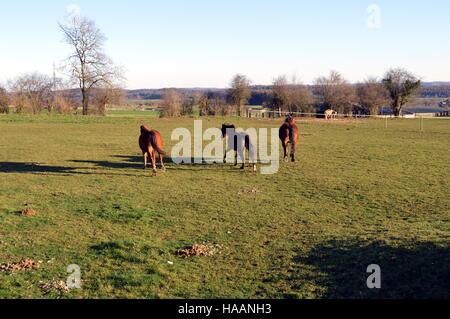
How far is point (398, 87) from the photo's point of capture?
6619 cm

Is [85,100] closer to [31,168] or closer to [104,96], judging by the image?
[104,96]

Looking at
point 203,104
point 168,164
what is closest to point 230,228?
point 168,164

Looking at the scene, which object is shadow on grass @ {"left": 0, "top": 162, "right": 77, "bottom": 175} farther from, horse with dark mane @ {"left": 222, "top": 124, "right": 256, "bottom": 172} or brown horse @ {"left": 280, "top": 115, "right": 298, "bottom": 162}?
brown horse @ {"left": 280, "top": 115, "right": 298, "bottom": 162}

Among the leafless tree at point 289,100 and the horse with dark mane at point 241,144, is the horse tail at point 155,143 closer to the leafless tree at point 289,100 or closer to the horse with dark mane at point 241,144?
the horse with dark mane at point 241,144

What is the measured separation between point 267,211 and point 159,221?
2.36m

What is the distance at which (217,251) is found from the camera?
6699mm

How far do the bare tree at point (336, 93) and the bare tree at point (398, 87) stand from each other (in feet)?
18.9

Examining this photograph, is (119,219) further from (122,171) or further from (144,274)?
(122,171)

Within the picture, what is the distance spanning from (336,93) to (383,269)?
6470 cm

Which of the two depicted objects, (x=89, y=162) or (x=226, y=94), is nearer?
(x=89, y=162)

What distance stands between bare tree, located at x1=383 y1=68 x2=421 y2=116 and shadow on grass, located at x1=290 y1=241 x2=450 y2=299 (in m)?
65.0

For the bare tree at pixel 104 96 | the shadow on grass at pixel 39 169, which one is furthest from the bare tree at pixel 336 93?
the shadow on grass at pixel 39 169
